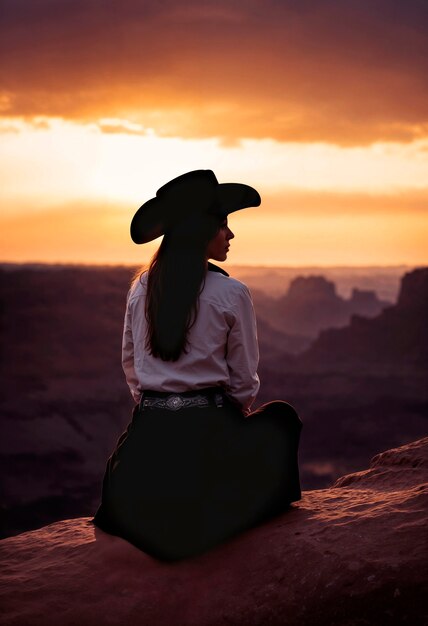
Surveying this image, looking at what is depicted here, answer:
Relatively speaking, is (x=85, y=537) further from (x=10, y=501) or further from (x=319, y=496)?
(x=10, y=501)

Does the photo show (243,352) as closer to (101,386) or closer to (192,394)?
(192,394)

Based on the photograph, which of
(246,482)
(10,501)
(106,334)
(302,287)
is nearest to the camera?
(246,482)

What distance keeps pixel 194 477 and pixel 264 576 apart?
530mm

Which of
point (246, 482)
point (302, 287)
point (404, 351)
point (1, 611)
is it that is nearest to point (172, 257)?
point (246, 482)

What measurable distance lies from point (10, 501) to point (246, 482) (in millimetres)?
42112

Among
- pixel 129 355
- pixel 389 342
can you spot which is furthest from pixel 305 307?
pixel 129 355

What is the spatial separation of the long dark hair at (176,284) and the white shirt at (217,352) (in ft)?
0.14

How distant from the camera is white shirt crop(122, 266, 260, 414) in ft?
11.1

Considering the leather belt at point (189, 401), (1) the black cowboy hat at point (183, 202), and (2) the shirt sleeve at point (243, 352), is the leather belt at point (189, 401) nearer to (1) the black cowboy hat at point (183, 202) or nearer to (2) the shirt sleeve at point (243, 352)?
(2) the shirt sleeve at point (243, 352)

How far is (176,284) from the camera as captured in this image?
3426 millimetres

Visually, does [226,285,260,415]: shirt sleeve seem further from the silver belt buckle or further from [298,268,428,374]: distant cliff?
[298,268,428,374]: distant cliff

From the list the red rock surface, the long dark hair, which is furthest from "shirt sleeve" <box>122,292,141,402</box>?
the red rock surface

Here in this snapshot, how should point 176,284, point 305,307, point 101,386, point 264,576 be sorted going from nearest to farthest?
1. point 264,576
2. point 176,284
3. point 101,386
4. point 305,307

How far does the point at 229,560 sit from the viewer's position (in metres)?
3.35
